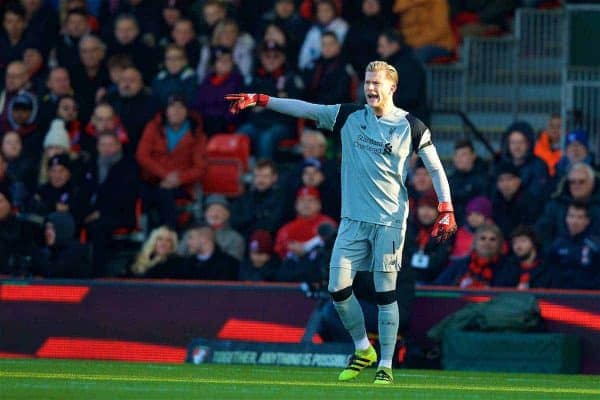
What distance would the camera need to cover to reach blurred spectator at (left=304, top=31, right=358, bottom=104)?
62.3ft

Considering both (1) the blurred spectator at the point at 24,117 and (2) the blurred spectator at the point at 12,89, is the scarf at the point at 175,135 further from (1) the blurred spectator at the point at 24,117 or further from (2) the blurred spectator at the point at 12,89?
(2) the blurred spectator at the point at 12,89

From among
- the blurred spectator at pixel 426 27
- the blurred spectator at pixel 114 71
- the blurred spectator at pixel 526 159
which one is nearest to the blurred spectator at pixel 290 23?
the blurred spectator at pixel 426 27

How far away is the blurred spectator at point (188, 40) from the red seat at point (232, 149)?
1.79 m

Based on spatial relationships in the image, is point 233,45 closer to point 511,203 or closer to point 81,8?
point 81,8

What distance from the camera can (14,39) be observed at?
70.6 feet

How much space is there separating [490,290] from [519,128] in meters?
2.85

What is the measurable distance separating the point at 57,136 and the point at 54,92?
114cm

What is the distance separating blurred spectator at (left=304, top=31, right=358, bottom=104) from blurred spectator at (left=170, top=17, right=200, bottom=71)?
6.08 ft

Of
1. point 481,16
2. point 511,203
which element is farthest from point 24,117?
point 511,203

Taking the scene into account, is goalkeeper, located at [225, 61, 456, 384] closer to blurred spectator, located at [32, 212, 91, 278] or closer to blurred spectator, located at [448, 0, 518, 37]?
blurred spectator, located at [32, 212, 91, 278]

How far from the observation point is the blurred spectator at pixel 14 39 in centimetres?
2136

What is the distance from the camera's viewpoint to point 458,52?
20828mm

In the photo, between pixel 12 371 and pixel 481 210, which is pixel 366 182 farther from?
pixel 481 210

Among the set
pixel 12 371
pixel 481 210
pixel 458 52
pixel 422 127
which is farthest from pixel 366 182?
pixel 458 52
